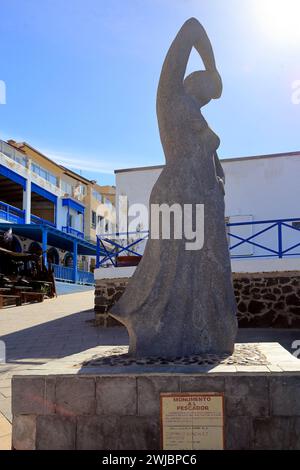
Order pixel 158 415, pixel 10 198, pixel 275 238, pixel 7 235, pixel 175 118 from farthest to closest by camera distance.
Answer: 1. pixel 10 198
2. pixel 7 235
3. pixel 275 238
4. pixel 175 118
5. pixel 158 415

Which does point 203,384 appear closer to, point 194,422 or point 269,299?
point 194,422

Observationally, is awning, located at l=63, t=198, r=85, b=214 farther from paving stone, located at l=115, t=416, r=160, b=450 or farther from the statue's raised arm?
paving stone, located at l=115, t=416, r=160, b=450

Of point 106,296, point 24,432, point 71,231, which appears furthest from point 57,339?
point 71,231

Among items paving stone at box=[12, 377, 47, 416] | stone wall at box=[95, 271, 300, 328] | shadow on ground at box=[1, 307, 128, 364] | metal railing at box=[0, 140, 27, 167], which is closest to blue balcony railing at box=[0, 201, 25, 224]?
metal railing at box=[0, 140, 27, 167]

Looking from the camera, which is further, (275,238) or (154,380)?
(275,238)

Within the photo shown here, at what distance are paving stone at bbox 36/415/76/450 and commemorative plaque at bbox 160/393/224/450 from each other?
0.51m

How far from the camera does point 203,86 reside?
3766mm

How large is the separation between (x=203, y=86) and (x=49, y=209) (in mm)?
23462

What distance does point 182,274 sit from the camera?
3.27 m

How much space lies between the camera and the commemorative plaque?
2445 millimetres

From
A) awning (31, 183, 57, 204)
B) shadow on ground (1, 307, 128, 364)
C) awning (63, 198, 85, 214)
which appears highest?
awning (31, 183, 57, 204)

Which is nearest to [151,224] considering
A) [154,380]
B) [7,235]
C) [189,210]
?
[189,210]

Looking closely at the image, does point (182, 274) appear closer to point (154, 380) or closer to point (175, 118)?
point (154, 380)

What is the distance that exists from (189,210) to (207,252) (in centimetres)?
33
